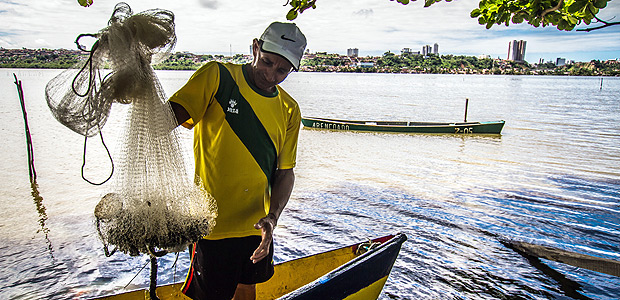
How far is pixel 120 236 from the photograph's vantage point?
1.85m

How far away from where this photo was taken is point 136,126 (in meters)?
1.80

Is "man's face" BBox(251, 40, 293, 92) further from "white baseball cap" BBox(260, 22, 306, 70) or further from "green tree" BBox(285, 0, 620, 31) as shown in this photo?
"green tree" BBox(285, 0, 620, 31)

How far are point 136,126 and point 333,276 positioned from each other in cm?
209

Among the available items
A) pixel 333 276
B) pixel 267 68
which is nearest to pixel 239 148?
pixel 267 68

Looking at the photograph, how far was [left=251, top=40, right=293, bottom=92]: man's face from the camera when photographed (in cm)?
231

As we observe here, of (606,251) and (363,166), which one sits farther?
(363,166)

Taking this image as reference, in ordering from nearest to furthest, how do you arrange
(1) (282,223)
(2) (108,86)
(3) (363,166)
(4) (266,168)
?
(2) (108,86), (4) (266,168), (1) (282,223), (3) (363,166)

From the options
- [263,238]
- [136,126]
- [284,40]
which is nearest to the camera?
[136,126]

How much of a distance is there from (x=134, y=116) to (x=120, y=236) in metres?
0.57

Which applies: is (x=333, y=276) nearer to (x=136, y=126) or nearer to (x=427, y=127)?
(x=136, y=126)

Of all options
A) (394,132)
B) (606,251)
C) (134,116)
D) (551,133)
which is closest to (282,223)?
(606,251)

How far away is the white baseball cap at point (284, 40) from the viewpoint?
2.25 metres

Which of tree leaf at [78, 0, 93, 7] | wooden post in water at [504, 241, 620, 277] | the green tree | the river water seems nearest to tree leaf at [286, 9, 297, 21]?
the green tree

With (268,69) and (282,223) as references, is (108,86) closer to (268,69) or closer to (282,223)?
(268,69)
